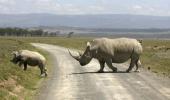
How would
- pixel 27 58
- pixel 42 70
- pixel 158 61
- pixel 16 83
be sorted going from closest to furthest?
pixel 16 83 → pixel 27 58 → pixel 42 70 → pixel 158 61

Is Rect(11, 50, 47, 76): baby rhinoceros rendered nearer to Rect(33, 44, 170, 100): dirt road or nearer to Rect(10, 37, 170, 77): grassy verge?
Rect(33, 44, 170, 100): dirt road

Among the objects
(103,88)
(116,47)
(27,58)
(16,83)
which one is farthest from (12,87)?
(116,47)

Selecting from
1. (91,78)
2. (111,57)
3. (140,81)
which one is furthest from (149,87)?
(111,57)

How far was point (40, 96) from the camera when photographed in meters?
22.4

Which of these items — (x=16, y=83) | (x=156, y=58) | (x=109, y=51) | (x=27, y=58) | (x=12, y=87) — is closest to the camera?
(x=12, y=87)

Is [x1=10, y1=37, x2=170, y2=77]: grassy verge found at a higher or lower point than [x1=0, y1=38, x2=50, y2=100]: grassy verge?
lower

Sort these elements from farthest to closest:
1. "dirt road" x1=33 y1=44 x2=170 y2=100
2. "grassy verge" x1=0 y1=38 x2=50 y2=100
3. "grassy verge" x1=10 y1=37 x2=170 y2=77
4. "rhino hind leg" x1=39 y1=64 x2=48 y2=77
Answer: "grassy verge" x1=10 y1=37 x2=170 y2=77
"rhino hind leg" x1=39 y1=64 x2=48 y2=77
"dirt road" x1=33 y1=44 x2=170 y2=100
"grassy verge" x1=0 y1=38 x2=50 y2=100

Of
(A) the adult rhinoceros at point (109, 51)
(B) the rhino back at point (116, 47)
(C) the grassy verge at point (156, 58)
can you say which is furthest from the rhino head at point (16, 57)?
(C) the grassy verge at point (156, 58)

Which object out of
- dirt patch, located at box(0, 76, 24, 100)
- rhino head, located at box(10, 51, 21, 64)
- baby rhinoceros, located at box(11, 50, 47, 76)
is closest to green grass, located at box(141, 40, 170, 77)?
baby rhinoceros, located at box(11, 50, 47, 76)

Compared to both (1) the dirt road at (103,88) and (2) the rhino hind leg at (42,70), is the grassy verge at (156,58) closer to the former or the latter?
(1) the dirt road at (103,88)

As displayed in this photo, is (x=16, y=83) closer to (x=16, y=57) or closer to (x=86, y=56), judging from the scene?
(x=16, y=57)

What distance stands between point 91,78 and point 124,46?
6214 mm

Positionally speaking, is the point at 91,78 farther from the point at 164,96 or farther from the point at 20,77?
the point at 164,96

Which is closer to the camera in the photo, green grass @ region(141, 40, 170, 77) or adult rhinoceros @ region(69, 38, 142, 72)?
adult rhinoceros @ region(69, 38, 142, 72)
